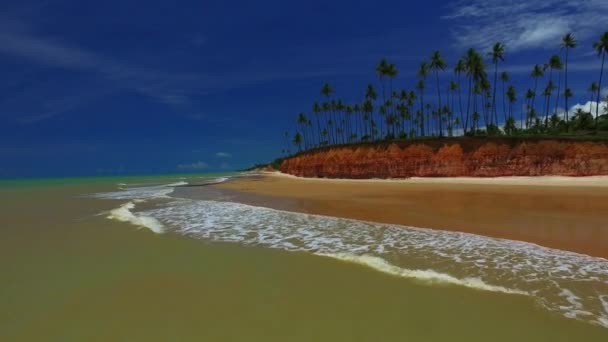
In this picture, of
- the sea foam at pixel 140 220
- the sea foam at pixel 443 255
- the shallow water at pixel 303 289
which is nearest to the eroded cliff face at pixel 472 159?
the sea foam at pixel 443 255

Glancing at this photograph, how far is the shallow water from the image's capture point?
4449mm

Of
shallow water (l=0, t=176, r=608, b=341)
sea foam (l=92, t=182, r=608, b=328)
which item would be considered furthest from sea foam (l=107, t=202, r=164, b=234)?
shallow water (l=0, t=176, r=608, b=341)

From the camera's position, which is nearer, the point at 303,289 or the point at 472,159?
the point at 303,289

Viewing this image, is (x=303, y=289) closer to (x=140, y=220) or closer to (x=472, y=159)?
(x=140, y=220)

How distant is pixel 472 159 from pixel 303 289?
119 ft

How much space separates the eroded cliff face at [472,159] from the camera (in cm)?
3012

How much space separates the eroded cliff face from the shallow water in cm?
2944

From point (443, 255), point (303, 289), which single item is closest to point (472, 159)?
point (443, 255)

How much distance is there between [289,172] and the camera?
257 ft

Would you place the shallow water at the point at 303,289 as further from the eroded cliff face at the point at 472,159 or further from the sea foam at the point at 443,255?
the eroded cliff face at the point at 472,159

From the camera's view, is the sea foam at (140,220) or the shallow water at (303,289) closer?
the shallow water at (303,289)

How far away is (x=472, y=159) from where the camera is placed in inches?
1438

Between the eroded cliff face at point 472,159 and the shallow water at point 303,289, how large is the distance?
29.4m

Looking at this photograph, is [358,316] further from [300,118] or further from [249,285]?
[300,118]
